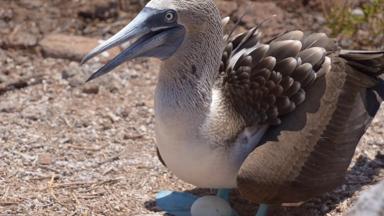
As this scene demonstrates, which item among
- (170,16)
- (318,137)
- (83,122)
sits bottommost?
(83,122)

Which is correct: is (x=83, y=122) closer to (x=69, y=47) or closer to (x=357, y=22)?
(x=69, y=47)

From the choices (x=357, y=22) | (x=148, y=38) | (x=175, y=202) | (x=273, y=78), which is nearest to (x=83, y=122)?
(x=175, y=202)

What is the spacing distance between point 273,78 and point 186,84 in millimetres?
572

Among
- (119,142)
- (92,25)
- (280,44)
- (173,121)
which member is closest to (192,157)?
(173,121)

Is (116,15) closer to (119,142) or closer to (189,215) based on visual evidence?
(119,142)

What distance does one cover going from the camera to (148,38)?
5.25m

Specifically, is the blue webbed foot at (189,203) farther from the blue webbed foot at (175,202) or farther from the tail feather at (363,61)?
the tail feather at (363,61)

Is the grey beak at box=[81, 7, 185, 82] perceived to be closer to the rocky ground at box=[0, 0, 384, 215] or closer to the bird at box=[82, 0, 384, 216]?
the bird at box=[82, 0, 384, 216]

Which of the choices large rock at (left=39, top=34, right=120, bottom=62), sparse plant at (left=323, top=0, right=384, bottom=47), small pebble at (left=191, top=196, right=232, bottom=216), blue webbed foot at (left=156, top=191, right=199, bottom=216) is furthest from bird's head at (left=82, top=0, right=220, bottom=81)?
sparse plant at (left=323, top=0, right=384, bottom=47)

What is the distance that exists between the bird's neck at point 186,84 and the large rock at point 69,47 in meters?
2.77

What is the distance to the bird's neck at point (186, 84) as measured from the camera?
5309 mm

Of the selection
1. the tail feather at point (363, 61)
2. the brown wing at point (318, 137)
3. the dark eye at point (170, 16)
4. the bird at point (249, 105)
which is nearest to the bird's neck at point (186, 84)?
the bird at point (249, 105)

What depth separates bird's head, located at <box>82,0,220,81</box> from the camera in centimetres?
517

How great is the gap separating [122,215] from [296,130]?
1319 millimetres
